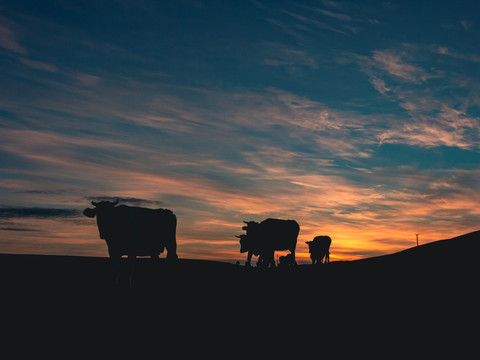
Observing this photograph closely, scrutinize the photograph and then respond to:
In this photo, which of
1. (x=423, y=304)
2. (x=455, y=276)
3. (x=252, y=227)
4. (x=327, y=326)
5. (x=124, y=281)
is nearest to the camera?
(x=327, y=326)

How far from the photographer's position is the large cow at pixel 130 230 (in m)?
17.9

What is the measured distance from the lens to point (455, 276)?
13.8 metres

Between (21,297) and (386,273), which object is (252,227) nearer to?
(386,273)

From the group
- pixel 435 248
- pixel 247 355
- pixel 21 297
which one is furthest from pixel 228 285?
pixel 247 355

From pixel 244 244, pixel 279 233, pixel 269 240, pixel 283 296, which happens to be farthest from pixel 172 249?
pixel 279 233

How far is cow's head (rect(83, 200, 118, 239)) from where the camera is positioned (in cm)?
1791

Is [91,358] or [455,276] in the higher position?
[455,276]

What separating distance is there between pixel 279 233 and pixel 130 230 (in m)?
16.8

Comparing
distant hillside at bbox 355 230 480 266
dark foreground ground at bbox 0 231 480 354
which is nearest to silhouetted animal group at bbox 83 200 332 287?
dark foreground ground at bbox 0 231 480 354

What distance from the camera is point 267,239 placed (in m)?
32.6

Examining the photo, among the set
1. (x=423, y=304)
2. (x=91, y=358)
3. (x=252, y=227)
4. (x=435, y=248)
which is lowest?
(x=91, y=358)

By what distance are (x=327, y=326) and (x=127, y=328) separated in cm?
440

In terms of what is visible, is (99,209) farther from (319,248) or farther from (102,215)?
(319,248)

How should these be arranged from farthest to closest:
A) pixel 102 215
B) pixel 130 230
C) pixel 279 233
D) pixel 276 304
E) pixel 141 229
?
1. pixel 279 233
2. pixel 141 229
3. pixel 130 230
4. pixel 102 215
5. pixel 276 304
